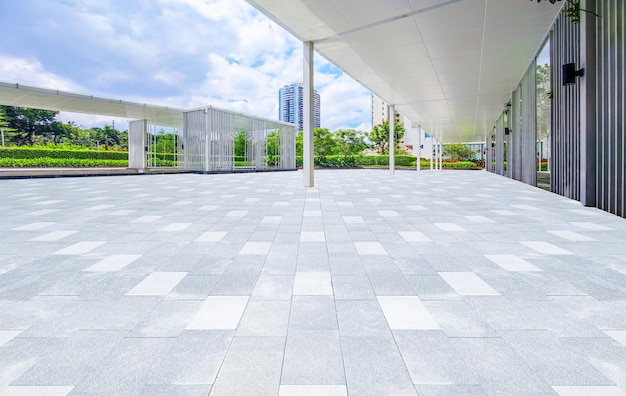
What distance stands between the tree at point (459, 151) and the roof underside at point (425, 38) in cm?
3826

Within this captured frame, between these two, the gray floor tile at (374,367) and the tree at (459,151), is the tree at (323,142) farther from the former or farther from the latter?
the gray floor tile at (374,367)

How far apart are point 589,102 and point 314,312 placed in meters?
6.62

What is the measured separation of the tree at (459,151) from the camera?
49.7 meters

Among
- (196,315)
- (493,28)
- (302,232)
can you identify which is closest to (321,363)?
(196,315)

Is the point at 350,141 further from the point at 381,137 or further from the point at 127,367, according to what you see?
the point at 127,367

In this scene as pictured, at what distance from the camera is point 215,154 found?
1986cm

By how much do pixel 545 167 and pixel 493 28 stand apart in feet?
15.1

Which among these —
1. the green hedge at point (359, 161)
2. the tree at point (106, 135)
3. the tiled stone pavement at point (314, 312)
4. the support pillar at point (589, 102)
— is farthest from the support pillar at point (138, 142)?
the tree at point (106, 135)

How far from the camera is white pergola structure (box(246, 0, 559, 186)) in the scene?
6.97 metres

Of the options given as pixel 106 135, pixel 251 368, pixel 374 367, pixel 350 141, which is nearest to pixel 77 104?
pixel 251 368

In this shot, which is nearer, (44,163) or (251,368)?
(251,368)

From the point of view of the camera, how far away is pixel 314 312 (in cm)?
196

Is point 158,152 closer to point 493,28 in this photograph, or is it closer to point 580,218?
point 493,28

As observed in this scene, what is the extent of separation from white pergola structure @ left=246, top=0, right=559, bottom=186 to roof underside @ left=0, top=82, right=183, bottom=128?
11445mm
